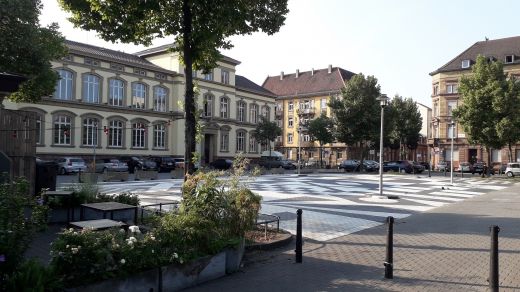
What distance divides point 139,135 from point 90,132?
6.16 metres

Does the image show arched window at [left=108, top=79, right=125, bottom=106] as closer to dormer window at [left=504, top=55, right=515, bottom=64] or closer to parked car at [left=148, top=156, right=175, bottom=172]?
parked car at [left=148, top=156, right=175, bottom=172]

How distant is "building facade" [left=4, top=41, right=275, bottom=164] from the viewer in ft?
137

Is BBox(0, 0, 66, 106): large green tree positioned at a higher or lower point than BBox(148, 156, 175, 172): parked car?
higher

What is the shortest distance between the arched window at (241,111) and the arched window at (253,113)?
1503mm

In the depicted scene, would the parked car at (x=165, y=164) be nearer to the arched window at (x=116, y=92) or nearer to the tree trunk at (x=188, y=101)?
the arched window at (x=116, y=92)

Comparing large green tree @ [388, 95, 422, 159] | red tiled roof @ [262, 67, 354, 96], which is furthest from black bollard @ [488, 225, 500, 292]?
red tiled roof @ [262, 67, 354, 96]

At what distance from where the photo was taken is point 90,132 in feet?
145

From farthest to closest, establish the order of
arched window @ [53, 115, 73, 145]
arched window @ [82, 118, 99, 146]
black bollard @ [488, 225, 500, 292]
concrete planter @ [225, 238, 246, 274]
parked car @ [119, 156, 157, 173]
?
arched window @ [82, 118, 99, 146]
parked car @ [119, 156, 157, 173]
arched window @ [53, 115, 73, 145]
concrete planter @ [225, 238, 246, 274]
black bollard @ [488, 225, 500, 292]

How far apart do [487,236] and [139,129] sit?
134 feet

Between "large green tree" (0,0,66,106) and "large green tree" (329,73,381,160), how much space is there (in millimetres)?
36947

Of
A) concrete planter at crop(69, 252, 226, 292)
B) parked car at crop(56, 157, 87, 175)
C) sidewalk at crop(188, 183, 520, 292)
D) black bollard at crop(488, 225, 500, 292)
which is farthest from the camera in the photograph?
parked car at crop(56, 157, 87, 175)

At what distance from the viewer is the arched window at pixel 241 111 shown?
6255cm

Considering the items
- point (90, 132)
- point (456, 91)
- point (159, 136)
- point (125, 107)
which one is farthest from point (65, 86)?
point (456, 91)

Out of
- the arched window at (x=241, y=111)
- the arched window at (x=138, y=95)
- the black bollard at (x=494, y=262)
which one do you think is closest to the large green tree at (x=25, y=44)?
the black bollard at (x=494, y=262)
